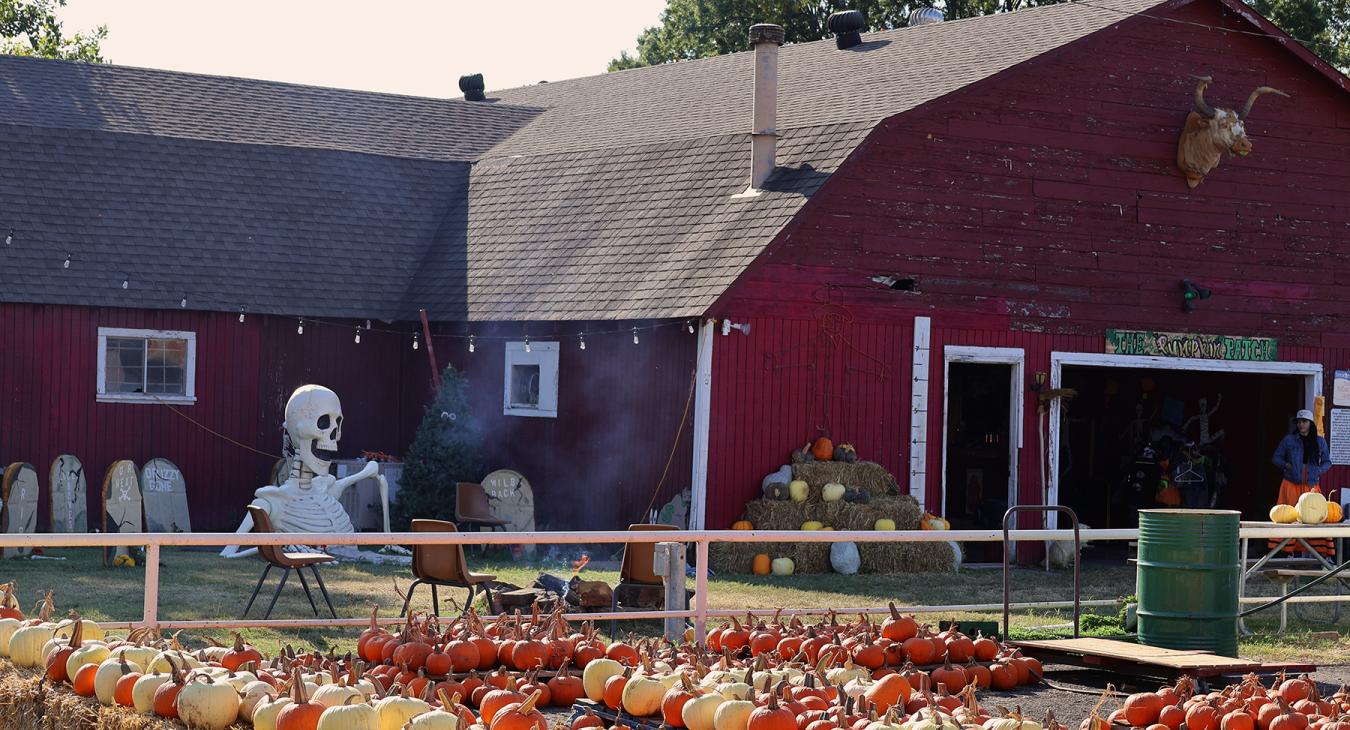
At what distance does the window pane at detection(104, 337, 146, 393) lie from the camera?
70.9 feet

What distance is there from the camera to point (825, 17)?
1750 inches

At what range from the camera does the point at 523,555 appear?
765 inches

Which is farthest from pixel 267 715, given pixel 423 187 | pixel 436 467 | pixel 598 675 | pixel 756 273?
pixel 423 187

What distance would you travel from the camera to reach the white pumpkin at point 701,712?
7.43 m

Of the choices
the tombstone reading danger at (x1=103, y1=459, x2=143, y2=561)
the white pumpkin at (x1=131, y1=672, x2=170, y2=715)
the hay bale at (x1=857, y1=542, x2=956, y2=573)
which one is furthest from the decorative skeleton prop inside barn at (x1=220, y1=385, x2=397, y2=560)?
the white pumpkin at (x1=131, y1=672, x2=170, y2=715)

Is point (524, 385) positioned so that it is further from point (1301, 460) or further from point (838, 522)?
point (1301, 460)

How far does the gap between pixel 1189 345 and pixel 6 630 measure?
51.4ft

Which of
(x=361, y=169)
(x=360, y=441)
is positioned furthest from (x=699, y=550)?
(x=361, y=169)

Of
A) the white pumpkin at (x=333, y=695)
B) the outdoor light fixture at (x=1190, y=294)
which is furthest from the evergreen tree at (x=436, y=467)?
the white pumpkin at (x=333, y=695)

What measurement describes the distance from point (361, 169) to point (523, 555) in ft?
26.8

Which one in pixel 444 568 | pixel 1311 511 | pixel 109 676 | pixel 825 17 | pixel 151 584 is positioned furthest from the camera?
pixel 825 17

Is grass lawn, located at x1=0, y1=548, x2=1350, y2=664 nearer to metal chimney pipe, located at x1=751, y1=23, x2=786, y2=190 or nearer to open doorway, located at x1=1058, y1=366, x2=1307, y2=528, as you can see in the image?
open doorway, located at x1=1058, y1=366, x2=1307, y2=528

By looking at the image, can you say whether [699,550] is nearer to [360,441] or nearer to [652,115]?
[360,441]

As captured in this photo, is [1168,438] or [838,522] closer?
[838,522]
